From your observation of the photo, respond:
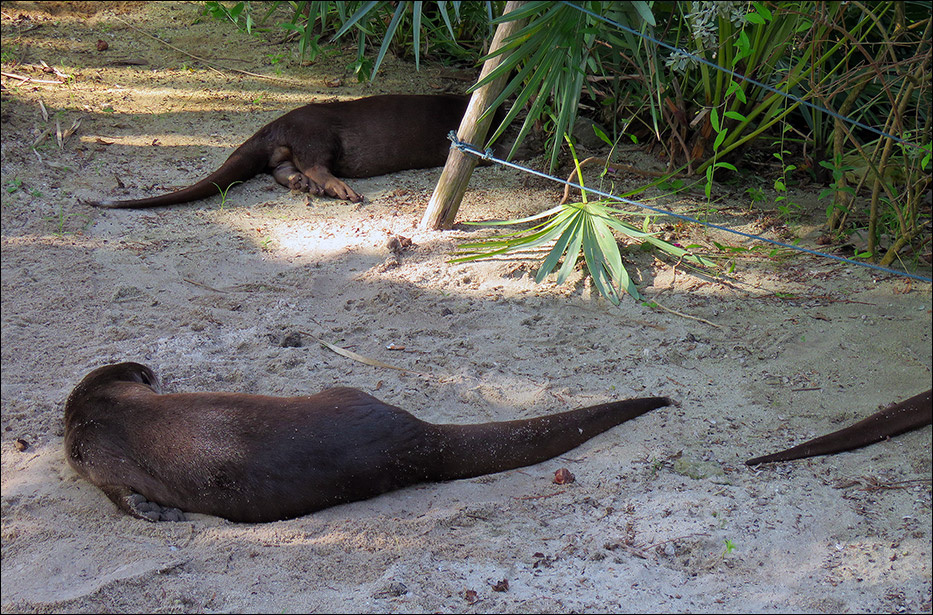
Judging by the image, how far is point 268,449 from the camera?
6.58ft

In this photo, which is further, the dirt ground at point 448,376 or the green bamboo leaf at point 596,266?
the green bamboo leaf at point 596,266

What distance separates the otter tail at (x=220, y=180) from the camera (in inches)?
142

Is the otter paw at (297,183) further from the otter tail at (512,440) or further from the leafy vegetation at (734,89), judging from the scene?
the otter tail at (512,440)

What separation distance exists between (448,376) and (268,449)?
2.53 feet

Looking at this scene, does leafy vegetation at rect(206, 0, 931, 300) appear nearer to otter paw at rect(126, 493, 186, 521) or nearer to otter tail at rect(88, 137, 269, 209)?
otter tail at rect(88, 137, 269, 209)

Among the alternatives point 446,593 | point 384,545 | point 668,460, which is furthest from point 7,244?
point 668,460

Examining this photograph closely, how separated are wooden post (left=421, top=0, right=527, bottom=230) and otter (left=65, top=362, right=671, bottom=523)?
1491 millimetres

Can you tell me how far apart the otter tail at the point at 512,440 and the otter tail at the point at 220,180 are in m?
2.21

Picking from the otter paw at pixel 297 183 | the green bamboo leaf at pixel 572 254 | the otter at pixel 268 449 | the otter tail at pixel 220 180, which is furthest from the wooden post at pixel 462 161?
the otter at pixel 268 449

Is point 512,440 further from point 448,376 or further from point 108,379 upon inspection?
point 108,379

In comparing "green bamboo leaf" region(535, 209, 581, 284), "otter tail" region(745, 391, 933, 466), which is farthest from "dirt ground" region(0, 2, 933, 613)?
"green bamboo leaf" region(535, 209, 581, 284)

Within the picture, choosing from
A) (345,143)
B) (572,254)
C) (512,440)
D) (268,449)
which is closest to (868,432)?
(512,440)

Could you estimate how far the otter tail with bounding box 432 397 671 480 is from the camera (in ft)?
7.06

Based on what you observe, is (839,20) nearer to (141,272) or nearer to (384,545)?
(384,545)
